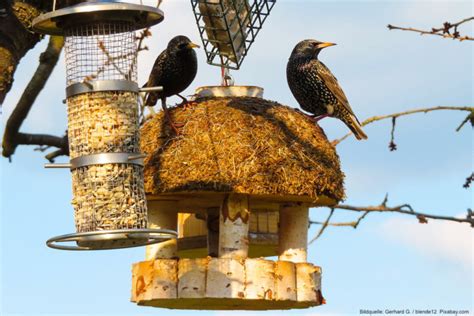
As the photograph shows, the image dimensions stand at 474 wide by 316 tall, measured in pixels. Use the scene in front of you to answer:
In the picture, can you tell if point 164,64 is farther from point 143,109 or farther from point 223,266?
point 223,266

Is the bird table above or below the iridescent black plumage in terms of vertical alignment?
below

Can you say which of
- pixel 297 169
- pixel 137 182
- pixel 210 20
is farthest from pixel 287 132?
pixel 137 182

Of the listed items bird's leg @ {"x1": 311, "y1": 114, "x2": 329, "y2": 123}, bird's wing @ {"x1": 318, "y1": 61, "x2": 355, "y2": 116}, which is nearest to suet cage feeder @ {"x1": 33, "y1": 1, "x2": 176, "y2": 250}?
bird's leg @ {"x1": 311, "y1": 114, "x2": 329, "y2": 123}

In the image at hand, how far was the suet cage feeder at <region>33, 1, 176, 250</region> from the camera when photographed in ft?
18.9

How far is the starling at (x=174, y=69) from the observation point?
23.9 ft

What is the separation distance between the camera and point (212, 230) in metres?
7.22

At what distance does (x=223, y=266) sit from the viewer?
250 inches

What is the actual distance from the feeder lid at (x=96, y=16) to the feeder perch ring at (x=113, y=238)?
3.64 feet

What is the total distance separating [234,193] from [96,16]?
56.5 inches

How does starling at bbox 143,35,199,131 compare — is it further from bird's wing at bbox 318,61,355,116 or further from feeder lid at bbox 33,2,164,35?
feeder lid at bbox 33,2,164,35

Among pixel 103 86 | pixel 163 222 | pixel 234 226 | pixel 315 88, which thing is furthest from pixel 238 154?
pixel 315 88

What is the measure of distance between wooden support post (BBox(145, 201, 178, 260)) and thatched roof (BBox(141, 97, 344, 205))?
13.1 inches

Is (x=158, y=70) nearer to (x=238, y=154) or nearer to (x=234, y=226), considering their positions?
(x=238, y=154)

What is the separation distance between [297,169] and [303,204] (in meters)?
0.42
